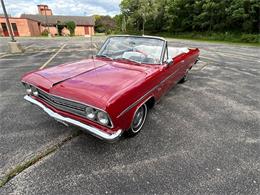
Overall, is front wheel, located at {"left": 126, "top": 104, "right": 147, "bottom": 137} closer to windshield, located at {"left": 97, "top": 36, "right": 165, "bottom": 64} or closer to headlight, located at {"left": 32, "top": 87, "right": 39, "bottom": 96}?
windshield, located at {"left": 97, "top": 36, "right": 165, "bottom": 64}

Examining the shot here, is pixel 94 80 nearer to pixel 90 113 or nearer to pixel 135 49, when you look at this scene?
pixel 90 113

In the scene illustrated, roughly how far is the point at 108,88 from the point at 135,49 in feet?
5.00

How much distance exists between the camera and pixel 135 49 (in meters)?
3.35

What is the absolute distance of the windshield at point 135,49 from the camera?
3.18 meters

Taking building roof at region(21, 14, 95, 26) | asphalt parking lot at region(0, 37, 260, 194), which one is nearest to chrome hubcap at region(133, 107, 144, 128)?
asphalt parking lot at region(0, 37, 260, 194)

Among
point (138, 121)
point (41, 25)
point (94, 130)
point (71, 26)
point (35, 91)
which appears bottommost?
point (41, 25)

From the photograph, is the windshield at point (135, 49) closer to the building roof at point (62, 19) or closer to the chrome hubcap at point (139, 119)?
the chrome hubcap at point (139, 119)

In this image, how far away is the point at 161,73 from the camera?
9.91 ft

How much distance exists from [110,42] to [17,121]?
2.43m

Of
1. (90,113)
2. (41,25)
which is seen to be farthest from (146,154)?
(41,25)

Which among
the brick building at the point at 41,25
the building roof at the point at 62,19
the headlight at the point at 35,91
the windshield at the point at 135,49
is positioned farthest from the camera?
the building roof at the point at 62,19

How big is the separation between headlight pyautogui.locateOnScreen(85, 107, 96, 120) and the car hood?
0.12 meters

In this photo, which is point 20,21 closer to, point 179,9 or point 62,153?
point 179,9

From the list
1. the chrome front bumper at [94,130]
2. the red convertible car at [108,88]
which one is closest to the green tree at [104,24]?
the red convertible car at [108,88]
